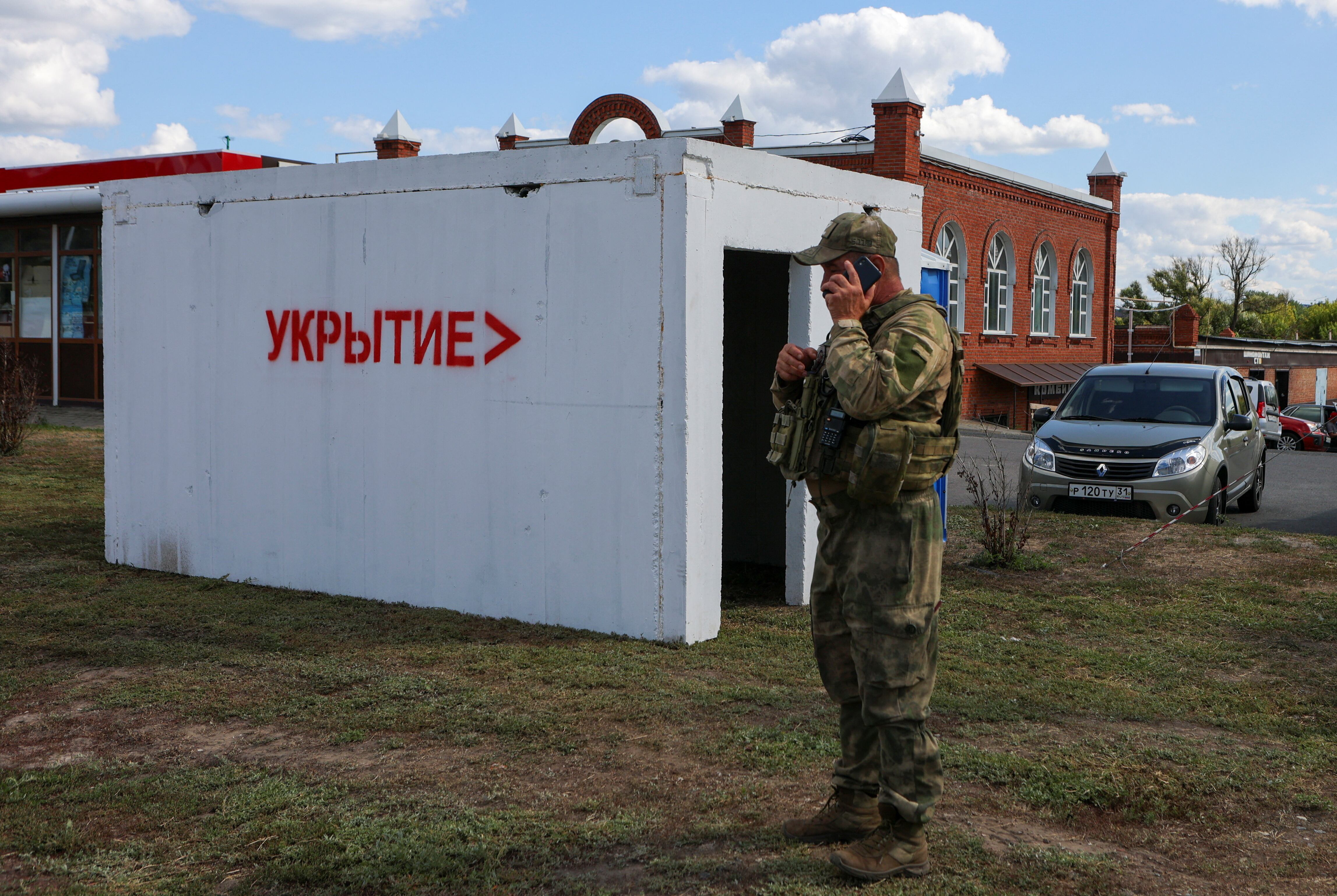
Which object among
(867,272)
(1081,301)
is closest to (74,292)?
(867,272)

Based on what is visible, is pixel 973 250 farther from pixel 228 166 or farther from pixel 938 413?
pixel 938 413

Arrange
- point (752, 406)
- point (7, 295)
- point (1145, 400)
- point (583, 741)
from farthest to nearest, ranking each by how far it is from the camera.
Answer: point (7, 295) → point (1145, 400) → point (752, 406) → point (583, 741)

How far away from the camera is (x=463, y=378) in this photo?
23.2 ft

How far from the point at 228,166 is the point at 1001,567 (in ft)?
51.7

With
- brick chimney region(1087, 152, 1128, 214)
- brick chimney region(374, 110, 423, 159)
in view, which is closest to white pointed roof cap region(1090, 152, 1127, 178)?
brick chimney region(1087, 152, 1128, 214)

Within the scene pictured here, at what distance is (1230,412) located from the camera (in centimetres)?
1176

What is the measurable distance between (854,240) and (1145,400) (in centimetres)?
922

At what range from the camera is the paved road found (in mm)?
12305

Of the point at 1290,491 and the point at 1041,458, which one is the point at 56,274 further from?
the point at 1290,491

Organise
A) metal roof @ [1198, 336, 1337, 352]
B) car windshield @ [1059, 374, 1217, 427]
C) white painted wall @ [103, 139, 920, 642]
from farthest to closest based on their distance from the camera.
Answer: metal roof @ [1198, 336, 1337, 352], car windshield @ [1059, 374, 1217, 427], white painted wall @ [103, 139, 920, 642]

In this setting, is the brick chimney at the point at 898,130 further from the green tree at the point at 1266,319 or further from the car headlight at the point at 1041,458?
the green tree at the point at 1266,319

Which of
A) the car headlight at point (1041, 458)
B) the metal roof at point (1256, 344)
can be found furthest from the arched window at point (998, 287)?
the car headlight at point (1041, 458)

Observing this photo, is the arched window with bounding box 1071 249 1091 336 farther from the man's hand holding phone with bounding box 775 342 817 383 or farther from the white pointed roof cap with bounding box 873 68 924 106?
the man's hand holding phone with bounding box 775 342 817 383

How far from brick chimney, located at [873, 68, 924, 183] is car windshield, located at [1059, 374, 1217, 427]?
15291mm
